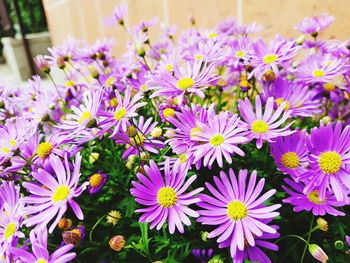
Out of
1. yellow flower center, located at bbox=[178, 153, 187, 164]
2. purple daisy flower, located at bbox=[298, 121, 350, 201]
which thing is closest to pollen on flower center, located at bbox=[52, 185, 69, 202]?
yellow flower center, located at bbox=[178, 153, 187, 164]

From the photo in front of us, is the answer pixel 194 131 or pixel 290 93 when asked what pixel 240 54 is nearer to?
pixel 290 93

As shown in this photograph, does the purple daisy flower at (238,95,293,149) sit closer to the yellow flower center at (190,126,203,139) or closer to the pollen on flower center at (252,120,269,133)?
the pollen on flower center at (252,120,269,133)

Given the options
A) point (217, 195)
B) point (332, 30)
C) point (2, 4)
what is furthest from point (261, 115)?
point (2, 4)

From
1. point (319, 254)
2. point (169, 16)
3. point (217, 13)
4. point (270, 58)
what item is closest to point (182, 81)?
point (270, 58)

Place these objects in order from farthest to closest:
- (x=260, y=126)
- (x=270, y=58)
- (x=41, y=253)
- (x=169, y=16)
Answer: (x=169, y=16) → (x=270, y=58) → (x=260, y=126) → (x=41, y=253)

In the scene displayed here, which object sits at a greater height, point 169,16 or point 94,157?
point 169,16

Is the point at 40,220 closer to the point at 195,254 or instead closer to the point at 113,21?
the point at 195,254
